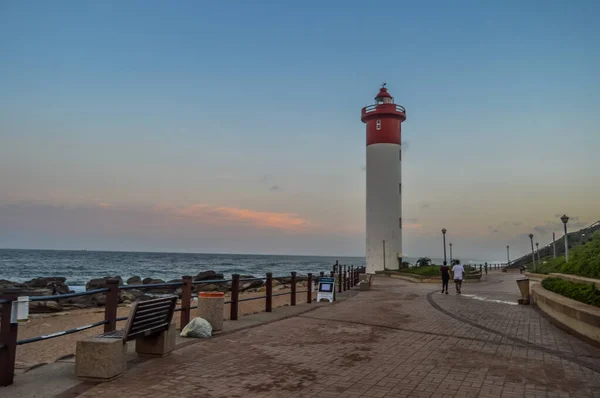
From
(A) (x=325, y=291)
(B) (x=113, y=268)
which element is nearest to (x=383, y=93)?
(A) (x=325, y=291)

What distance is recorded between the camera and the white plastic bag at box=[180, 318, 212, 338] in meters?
8.60

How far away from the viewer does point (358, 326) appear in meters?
10.8

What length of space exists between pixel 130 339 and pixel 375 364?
3.44 metres

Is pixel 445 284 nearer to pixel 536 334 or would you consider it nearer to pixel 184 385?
pixel 536 334

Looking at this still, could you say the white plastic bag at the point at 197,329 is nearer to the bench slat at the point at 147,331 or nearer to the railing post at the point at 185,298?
the railing post at the point at 185,298

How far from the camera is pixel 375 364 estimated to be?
6957 mm

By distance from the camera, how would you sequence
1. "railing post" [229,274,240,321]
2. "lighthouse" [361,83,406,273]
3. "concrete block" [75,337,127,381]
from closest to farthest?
"concrete block" [75,337,127,381] < "railing post" [229,274,240,321] < "lighthouse" [361,83,406,273]

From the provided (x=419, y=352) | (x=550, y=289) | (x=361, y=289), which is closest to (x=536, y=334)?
(x=419, y=352)

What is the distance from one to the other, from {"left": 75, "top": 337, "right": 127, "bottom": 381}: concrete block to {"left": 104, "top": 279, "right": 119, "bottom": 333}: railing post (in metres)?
1.06

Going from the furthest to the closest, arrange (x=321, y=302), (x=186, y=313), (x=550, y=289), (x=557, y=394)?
(x=321, y=302) → (x=550, y=289) → (x=186, y=313) → (x=557, y=394)

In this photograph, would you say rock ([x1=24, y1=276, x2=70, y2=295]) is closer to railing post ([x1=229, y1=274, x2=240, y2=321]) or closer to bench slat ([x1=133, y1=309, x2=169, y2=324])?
railing post ([x1=229, y1=274, x2=240, y2=321])

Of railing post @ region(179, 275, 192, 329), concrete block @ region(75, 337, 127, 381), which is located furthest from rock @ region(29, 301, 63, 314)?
concrete block @ region(75, 337, 127, 381)

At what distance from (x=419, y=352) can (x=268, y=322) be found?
4.16m

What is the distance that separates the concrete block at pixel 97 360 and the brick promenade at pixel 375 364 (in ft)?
0.62
